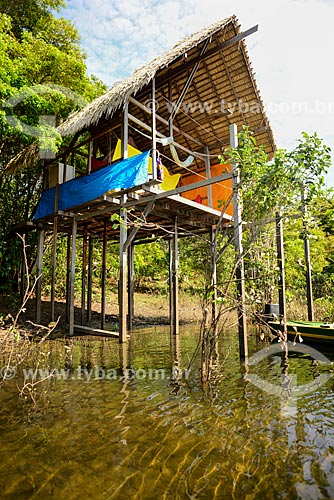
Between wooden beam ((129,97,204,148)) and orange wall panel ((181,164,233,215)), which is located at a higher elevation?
wooden beam ((129,97,204,148))

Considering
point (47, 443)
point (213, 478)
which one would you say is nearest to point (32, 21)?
point (47, 443)

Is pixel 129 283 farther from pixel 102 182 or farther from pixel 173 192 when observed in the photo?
pixel 173 192

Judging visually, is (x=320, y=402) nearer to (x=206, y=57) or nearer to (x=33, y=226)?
(x=206, y=57)

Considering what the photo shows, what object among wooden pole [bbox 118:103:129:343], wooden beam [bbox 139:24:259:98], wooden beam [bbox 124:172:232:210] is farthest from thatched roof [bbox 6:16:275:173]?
wooden beam [bbox 124:172:232:210]

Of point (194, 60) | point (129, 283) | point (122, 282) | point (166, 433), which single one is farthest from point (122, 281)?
point (194, 60)

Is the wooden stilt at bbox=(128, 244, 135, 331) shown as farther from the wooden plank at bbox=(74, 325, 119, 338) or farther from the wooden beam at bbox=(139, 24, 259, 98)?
the wooden beam at bbox=(139, 24, 259, 98)

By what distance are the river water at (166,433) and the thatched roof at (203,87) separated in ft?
18.6

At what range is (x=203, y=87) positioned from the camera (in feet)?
30.6

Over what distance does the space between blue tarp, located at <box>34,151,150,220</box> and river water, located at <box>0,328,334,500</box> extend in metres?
3.63

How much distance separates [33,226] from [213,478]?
896 centimetres

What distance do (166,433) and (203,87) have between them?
344 inches

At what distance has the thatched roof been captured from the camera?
7.53 m

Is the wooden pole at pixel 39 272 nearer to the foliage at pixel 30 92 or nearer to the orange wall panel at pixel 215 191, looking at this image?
the foliage at pixel 30 92

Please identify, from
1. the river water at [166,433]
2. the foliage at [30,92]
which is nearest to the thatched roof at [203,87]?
the foliage at [30,92]
